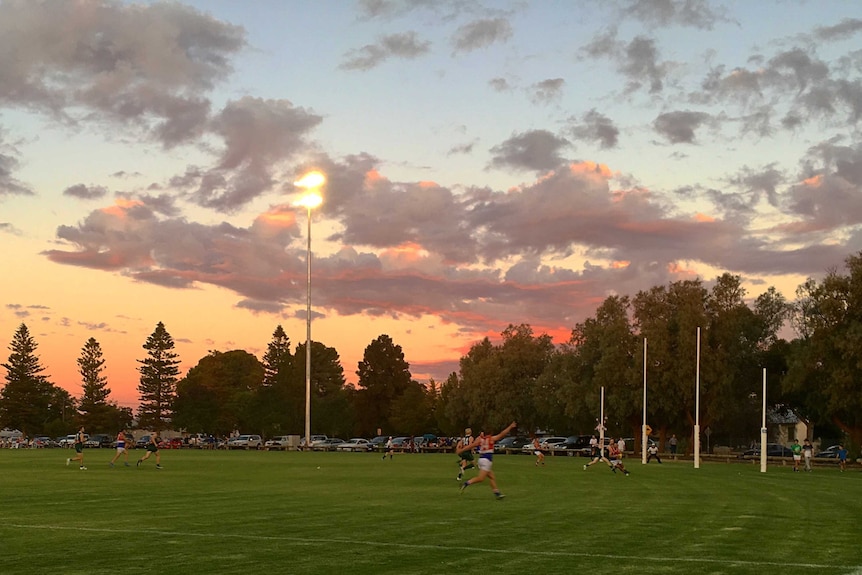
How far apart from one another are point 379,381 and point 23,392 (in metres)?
57.6

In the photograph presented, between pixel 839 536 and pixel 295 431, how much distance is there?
15114 cm

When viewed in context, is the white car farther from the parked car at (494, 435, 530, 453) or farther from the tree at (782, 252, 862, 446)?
the tree at (782, 252, 862, 446)

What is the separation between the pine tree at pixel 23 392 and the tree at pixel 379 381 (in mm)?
52515

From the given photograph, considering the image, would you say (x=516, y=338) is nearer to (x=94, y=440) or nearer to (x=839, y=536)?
(x=94, y=440)

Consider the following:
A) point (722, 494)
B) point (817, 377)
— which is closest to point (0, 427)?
point (817, 377)

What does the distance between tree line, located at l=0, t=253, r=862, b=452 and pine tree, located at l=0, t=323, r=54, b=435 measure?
0.73 ft

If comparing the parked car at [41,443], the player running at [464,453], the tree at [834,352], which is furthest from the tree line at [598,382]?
the player running at [464,453]

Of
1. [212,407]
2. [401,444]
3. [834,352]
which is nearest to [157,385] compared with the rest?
[212,407]

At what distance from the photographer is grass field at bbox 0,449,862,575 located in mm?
14500

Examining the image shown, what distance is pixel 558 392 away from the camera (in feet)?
323

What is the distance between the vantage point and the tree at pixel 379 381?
164 metres

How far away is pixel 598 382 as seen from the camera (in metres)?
92.0

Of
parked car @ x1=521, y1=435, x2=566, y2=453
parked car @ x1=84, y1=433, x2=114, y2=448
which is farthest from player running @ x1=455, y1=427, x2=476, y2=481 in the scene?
parked car @ x1=84, y1=433, x2=114, y2=448

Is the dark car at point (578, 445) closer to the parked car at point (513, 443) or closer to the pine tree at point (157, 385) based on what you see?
the parked car at point (513, 443)
